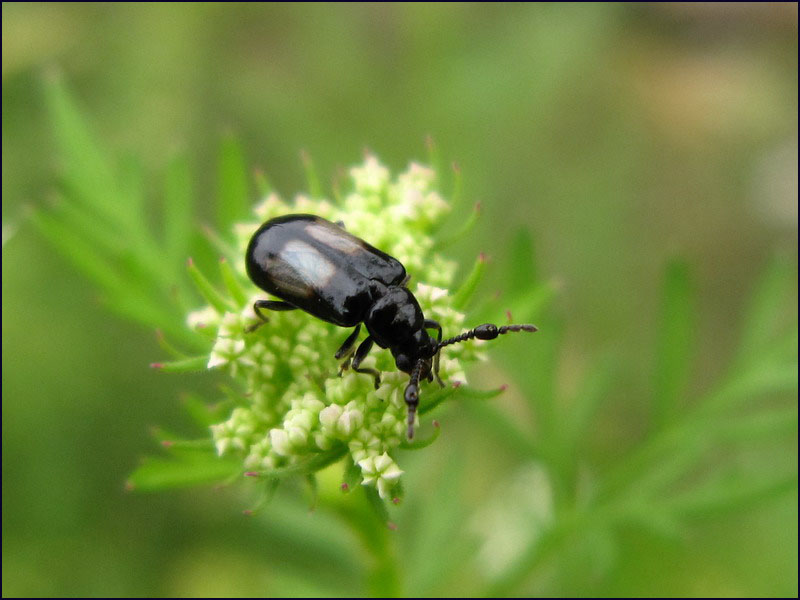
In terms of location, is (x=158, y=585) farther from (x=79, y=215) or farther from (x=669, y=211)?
(x=669, y=211)

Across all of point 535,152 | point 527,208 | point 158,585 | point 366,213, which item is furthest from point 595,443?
point 366,213

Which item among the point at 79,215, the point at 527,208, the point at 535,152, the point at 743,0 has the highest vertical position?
the point at 743,0

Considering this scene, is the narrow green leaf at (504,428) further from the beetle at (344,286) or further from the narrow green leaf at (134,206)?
the narrow green leaf at (134,206)

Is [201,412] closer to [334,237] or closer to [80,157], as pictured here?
[334,237]

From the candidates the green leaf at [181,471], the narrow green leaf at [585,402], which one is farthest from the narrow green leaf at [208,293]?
the narrow green leaf at [585,402]

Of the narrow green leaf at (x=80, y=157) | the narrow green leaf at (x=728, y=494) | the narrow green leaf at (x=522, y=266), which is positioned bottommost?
the narrow green leaf at (x=728, y=494)

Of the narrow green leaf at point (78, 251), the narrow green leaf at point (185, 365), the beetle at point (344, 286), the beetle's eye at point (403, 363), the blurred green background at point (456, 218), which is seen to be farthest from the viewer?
the blurred green background at point (456, 218)

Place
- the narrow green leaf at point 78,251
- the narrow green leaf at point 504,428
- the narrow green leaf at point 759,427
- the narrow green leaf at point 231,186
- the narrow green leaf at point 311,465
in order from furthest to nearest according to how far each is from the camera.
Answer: the narrow green leaf at point 504,428
the narrow green leaf at point 759,427
the narrow green leaf at point 231,186
the narrow green leaf at point 78,251
the narrow green leaf at point 311,465
